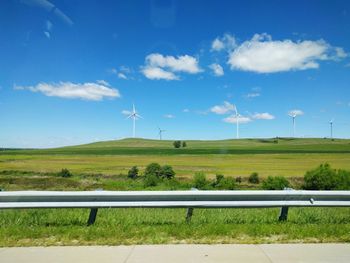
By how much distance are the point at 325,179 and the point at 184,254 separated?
60342 mm

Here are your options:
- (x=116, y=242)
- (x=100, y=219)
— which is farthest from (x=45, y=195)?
A: (x=116, y=242)

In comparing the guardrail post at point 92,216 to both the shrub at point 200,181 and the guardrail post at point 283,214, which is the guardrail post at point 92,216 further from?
the shrub at point 200,181

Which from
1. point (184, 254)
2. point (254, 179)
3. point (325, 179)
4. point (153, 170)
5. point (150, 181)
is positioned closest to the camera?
point (184, 254)

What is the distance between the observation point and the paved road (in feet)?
16.4

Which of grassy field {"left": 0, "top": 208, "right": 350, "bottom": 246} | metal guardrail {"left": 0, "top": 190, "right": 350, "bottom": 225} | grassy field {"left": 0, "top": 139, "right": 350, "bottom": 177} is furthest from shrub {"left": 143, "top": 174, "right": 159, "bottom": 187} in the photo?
metal guardrail {"left": 0, "top": 190, "right": 350, "bottom": 225}

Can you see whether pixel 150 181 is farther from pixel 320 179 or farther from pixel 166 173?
pixel 320 179

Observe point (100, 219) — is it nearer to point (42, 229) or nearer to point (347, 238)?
point (42, 229)

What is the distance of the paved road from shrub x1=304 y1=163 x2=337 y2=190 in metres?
58.8

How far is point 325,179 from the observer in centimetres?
6059

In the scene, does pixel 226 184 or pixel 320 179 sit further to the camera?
pixel 320 179

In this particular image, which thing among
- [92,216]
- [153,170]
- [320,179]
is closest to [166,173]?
[153,170]

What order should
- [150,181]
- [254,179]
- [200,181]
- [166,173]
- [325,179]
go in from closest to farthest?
[325,179], [200,181], [150,181], [254,179], [166,173]

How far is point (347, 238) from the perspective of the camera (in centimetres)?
595

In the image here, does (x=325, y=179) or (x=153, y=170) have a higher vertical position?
(x=153, y=170)
